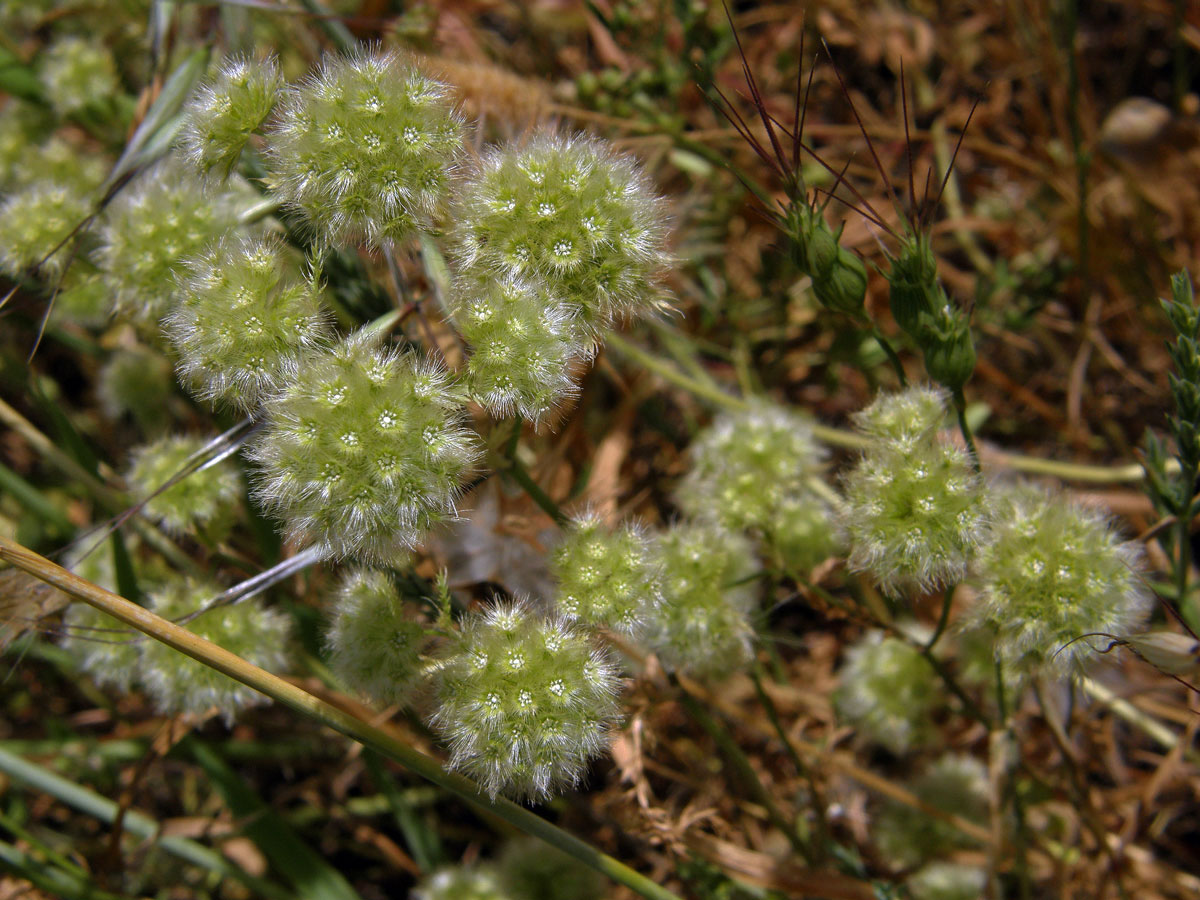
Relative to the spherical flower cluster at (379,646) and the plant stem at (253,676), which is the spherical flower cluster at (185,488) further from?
the spherical flower cluster at (379,646)

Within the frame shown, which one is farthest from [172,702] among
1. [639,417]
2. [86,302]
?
[639,417]

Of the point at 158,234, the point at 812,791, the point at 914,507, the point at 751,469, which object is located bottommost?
the point at 812,791

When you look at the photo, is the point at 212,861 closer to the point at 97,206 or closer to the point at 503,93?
the point at 97,206

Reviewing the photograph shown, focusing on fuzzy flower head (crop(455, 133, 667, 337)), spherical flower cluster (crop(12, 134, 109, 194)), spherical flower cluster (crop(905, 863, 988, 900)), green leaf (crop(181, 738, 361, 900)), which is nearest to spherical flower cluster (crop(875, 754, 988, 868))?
spherical flower cluster (crop(905, 863, 988, 900))

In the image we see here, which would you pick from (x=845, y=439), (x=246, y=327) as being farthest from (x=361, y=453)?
(x=845, y=439)

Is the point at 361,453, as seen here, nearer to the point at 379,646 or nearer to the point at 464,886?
the point at 379,646

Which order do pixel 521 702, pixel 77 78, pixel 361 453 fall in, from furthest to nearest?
1. pixel 77 78
2. pixel 521 702
3. pixel 361 453

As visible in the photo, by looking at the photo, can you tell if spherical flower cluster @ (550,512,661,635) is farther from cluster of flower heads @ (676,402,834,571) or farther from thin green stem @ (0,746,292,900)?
thin green stem @ (0,746,292,900)
